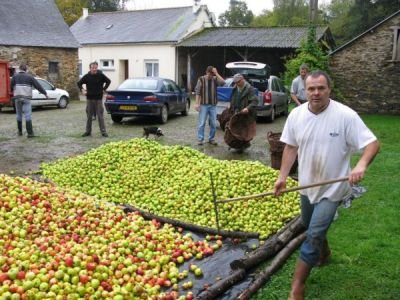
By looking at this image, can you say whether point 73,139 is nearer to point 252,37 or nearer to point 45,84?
point 45,84

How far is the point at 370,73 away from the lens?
21406 millimetres

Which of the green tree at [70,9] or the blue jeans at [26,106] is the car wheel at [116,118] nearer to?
the blue jeans at [26,106]

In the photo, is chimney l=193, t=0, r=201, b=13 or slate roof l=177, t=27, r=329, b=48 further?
chimney l=193, t=0, r=201, b=13

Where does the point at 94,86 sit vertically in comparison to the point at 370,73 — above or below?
below

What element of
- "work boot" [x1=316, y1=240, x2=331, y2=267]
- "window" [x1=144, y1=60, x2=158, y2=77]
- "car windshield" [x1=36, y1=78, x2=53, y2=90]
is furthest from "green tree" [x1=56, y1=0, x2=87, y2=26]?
"work boot" [x1=316, y1=240, x2=331, y2=267]

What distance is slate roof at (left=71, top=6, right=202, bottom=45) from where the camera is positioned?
35438 millimetres

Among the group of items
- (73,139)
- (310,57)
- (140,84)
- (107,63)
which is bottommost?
(73,139)

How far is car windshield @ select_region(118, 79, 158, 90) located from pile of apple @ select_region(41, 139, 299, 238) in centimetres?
805

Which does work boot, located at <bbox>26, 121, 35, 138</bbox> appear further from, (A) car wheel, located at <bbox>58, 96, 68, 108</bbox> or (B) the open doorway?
(B) the open doorway

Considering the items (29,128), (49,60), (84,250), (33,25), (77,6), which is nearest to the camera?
(84,250)

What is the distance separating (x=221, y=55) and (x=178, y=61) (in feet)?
14.3

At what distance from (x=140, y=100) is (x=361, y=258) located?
12334 mm

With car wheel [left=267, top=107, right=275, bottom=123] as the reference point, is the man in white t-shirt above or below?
above

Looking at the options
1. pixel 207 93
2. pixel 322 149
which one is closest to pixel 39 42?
pixel 207 93
